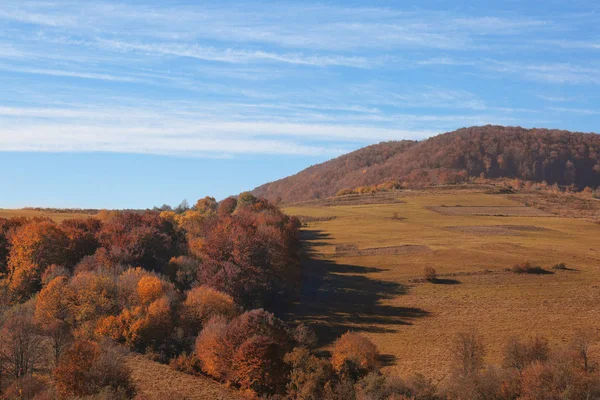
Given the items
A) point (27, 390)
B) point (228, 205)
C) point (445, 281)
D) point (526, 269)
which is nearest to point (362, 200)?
point (228, 205)

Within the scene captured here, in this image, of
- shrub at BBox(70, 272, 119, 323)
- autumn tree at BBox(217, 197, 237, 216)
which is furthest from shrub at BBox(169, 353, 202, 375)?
autumn tree at BBox(217, 197, 237, 216)

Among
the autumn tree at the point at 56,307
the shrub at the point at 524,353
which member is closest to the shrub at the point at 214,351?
the autumn tree at the point at 56,307

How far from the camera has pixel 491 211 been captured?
402ft

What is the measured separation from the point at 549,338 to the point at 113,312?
119 feet

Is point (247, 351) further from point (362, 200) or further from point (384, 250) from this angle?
point (362, 200)

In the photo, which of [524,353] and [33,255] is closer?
[524,353]

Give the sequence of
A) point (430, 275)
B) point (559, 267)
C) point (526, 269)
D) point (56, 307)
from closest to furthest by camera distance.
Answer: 1. point (56, 307)
2. point (430, 275)
3. point (526, 269)
4. point (559, 267)

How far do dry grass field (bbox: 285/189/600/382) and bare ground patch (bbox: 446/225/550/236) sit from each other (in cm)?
20

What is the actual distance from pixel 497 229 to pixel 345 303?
162 ft

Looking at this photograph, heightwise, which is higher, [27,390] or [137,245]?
[137,245]

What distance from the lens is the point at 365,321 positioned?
186 feet

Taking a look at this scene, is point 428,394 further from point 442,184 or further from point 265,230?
point 442,184

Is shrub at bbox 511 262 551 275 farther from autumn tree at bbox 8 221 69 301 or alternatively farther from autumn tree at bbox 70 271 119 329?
autumn tree at bbox 8 221 69 301

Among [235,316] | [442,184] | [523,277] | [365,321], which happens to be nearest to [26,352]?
[235,316]
